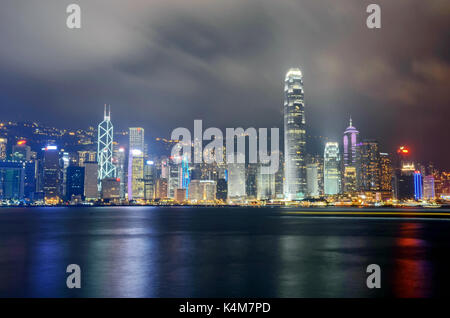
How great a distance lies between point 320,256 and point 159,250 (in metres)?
18.1

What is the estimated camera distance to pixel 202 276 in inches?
1203

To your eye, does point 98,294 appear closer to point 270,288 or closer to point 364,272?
point 270,288

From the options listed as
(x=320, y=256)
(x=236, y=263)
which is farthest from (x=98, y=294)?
(x=320, y=256)

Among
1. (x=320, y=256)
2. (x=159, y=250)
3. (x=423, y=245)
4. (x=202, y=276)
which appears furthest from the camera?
(x=423, y=245)

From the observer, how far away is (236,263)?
36500 millimetres
